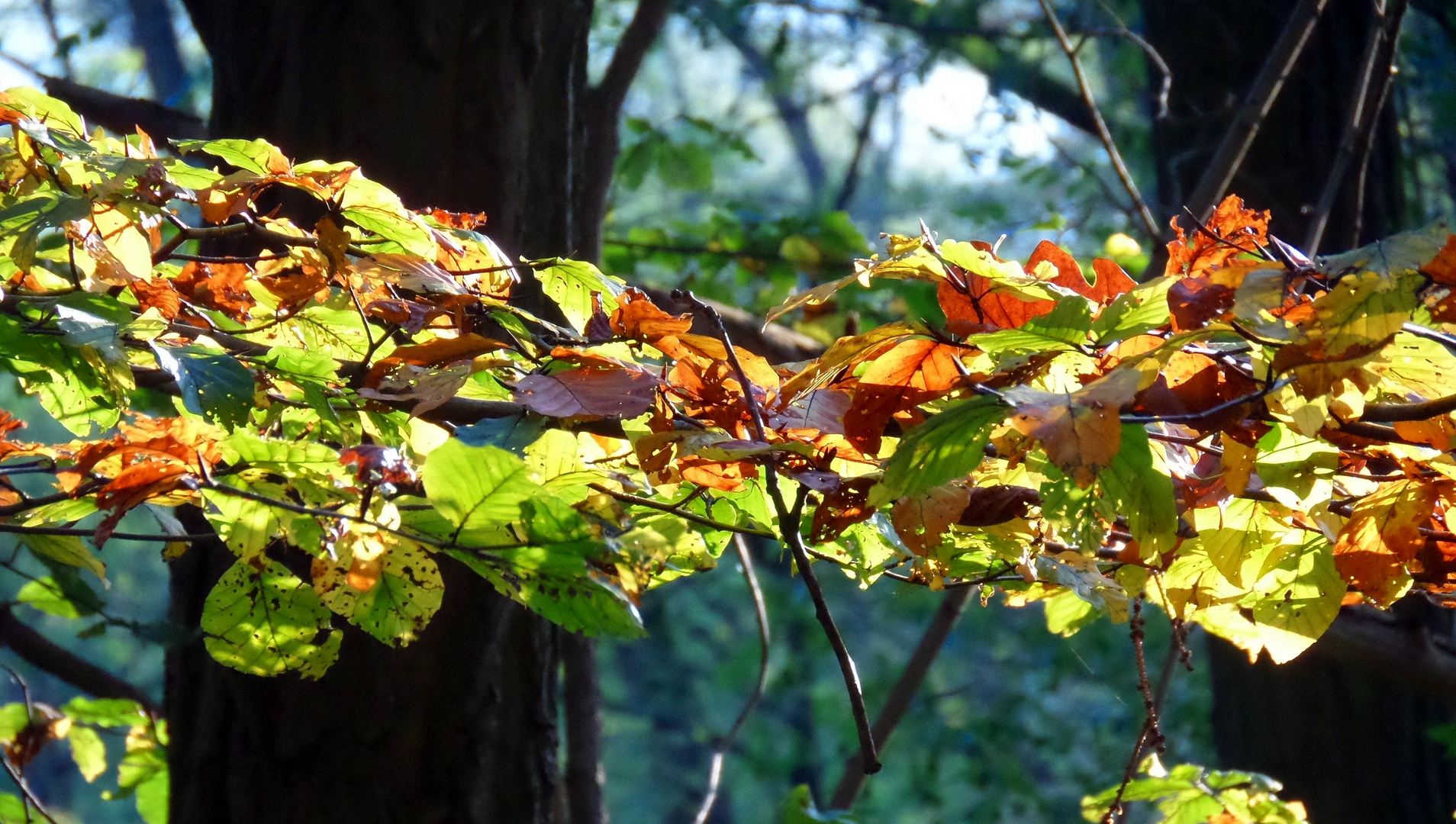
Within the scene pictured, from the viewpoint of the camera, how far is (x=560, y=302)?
2.11 ft

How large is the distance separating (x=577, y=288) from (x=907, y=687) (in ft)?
3.72

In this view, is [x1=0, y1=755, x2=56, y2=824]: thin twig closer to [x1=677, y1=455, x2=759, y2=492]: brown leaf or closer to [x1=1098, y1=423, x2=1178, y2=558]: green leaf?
[x1=677, y1=455, x2=759, y2=492]: brown leaf

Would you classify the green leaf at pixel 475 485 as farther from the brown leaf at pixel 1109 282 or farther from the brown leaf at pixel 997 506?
the brown leaf at pixel 1109 282

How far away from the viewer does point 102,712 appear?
51.4 inches

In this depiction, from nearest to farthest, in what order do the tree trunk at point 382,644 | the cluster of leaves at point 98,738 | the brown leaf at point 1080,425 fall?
the brown leaf at point 1080,425 < the tree trunk at point 382,644 < the cluster of leaves at point 98,738

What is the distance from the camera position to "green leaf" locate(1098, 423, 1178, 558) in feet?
1.37

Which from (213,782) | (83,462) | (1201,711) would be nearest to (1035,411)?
(83,462)

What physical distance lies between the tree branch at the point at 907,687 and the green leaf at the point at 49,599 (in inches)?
40.0

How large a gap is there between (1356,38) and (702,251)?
63.9 inches

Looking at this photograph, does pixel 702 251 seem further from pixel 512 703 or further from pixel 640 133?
pixel 512 703

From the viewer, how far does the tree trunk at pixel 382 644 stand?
1.07 metres

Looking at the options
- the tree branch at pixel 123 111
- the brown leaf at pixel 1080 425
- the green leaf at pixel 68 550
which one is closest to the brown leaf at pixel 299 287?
the green leaf at pixel 68 550

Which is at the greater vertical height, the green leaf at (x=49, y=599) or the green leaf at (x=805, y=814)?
the green leaf at (x=49, y=599)

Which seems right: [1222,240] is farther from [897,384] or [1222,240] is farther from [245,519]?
[245,519]
